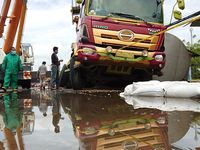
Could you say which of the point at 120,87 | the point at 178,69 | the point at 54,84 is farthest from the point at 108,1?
the point at 54,84

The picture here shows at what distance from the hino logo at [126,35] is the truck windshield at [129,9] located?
0.49 metres

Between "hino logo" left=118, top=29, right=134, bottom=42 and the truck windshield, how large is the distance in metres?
0.49

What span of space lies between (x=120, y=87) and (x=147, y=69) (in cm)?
148

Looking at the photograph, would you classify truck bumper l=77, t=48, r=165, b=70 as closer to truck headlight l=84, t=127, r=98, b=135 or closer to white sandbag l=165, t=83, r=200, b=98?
white sandbag l=165, t=83, r=200, b=98

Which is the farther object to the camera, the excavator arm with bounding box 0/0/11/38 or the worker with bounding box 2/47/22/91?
the excavator arm with bounding box 0/0/11/38

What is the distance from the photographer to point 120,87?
11469mm

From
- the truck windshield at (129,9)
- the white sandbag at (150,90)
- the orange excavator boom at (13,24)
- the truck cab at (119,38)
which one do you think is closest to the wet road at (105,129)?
the white sandbag at (150,90)

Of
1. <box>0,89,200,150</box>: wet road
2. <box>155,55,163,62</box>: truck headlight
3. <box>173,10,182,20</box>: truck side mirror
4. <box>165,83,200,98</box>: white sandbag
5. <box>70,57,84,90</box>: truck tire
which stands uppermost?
<box>173,10,182,20</box>: truck side mirror

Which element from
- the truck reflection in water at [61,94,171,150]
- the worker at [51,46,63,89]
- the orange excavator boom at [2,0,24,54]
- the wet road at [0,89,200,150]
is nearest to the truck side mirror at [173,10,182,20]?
the wet road at [0,89,200,150]

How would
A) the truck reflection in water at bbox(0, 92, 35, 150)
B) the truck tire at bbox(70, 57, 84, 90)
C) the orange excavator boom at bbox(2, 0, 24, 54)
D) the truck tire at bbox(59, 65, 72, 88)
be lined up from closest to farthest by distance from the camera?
the truck reflection in water at bbox(0, 92, 35, 150)
the truck tire at bbox(70, 57, 84, 90)
the truck tire at bbox(59, 65, 72, 88)
the orange excavator boom at bbox(2, 0, 24, 54)

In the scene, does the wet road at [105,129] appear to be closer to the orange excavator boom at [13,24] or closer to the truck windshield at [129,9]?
the truck windshield at [129,9]

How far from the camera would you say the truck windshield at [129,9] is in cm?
972

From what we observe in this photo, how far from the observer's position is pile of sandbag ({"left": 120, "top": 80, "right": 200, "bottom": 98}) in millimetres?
6770

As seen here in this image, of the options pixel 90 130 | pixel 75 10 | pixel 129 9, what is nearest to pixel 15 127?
pixel 90 130
